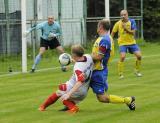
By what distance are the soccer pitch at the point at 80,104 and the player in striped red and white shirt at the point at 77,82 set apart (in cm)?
26

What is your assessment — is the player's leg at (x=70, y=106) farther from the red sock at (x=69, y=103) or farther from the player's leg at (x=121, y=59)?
the player's leg at (x=121, y=59)

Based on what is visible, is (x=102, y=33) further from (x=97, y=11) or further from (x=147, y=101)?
(x=97, y=11)

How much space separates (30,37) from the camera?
3088cm

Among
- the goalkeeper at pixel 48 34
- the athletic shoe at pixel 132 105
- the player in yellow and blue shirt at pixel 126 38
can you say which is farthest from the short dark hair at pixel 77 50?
the goalkeeper at pixel 48 34

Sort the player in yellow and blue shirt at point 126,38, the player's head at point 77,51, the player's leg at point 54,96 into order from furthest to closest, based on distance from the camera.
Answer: the player in yellow and blue shirt at point 126,38 < the player's leg at point 54,96 < the player's head at point 77,51

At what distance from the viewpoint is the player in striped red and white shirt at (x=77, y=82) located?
11.9 meters

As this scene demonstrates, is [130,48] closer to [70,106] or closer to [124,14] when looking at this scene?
[124,14]

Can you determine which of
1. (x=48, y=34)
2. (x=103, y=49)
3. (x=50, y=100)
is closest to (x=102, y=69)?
(x=103, y=49)

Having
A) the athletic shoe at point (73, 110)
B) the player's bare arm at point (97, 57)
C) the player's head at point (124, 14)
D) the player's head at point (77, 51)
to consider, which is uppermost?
the player's head at point (124, 14)

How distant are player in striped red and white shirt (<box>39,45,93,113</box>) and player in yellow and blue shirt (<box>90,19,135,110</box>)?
7.0 inches

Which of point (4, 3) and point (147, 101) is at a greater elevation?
point (4, 3)

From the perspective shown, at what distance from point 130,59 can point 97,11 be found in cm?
1378

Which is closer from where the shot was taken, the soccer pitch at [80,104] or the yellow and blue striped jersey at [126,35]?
the soccer pitch at [80,104]

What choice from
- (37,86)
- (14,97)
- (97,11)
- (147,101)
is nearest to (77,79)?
(147,101)
